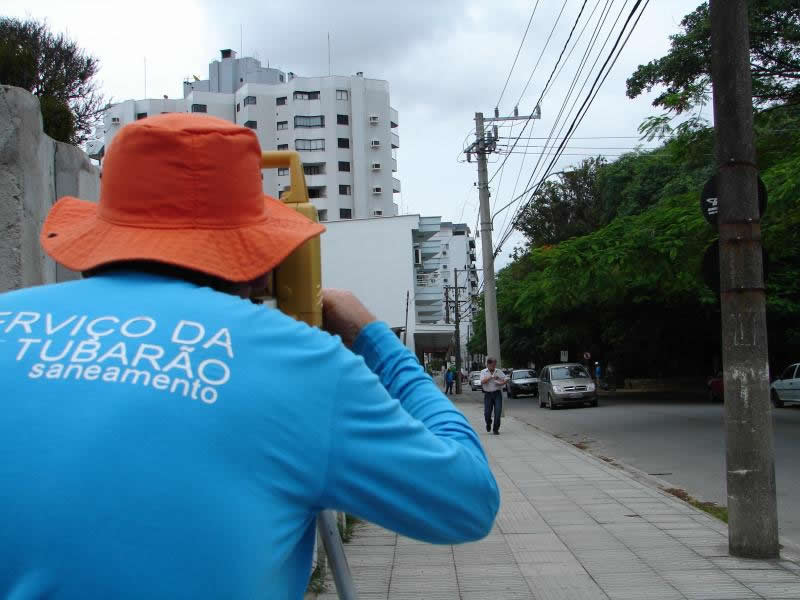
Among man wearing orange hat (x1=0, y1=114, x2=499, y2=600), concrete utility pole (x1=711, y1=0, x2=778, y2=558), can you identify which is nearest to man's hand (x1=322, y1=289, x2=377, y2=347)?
man wearing orange hat (x1=0, y1=114, x2=499, y2=600)

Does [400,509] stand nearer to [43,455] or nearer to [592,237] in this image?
[43,455]

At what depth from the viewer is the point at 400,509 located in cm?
125

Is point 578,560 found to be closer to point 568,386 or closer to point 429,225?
point 568,386

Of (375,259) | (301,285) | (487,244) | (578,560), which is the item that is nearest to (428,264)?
(487,244)

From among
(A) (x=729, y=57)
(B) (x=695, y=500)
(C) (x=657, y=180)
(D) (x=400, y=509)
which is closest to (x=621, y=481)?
(B) (x=695, y=500)

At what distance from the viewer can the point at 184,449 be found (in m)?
1.11

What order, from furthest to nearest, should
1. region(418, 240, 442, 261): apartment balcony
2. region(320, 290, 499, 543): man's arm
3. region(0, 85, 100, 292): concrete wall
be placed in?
region(418, 240, 442, 261): apartment balcony → region(0, 85, 100, 292): concrete wall → region(320, 290, 499, 543): man's arm

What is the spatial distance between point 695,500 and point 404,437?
934cm

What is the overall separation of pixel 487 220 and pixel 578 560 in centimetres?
1943

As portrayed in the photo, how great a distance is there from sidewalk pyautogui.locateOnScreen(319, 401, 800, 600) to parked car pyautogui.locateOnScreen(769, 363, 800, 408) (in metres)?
17.0

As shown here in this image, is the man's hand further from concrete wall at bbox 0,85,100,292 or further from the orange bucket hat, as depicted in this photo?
concrete wall at bbox 0,85,100,292

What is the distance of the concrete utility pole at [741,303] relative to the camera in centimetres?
645

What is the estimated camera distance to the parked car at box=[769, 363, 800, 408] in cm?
2448

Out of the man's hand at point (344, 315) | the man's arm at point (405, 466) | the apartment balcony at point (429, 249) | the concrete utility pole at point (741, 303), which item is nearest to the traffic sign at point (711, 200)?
the concrete utility pole at point (741, 303)
